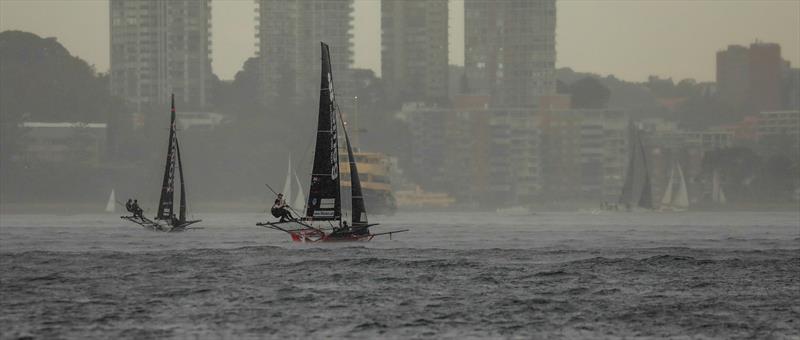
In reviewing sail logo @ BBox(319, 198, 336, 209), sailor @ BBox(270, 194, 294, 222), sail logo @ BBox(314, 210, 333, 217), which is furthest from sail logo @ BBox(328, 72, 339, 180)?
sailor @ BBox(270, 194, 294, 222)

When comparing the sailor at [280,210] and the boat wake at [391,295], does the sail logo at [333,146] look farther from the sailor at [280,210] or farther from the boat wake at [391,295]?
the sailor at [280,210]

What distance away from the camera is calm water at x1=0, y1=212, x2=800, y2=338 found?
2282 inches

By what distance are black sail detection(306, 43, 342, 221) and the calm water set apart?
196 cm

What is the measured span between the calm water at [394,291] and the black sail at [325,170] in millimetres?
1962

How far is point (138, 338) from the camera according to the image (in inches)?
2156

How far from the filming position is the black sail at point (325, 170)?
93062 mm

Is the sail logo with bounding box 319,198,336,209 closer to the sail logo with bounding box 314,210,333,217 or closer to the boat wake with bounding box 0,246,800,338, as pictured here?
the sail logo with bounding box 314,210,333,217

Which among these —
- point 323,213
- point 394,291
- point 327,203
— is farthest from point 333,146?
point 394,291

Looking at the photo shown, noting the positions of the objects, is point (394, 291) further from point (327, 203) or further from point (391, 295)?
point (327, 203)

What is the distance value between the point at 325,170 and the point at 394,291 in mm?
24471

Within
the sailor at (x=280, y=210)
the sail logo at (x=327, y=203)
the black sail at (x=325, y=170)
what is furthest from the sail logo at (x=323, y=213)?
the sailor at (x=280, y=210)

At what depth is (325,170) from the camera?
93312 millimetres

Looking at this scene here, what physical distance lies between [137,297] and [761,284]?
23768 mm

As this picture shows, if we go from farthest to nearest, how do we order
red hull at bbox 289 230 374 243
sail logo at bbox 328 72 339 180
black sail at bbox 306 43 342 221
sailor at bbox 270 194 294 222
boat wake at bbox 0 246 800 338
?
red hull at bbox 289 230 374 243 < sail logo at bbox 328 72 339 180 < black sail at bbox 306 43 342 221 < sailor at bbox 270 194 294 222 < boat wake at bbox 0 246 800 338
